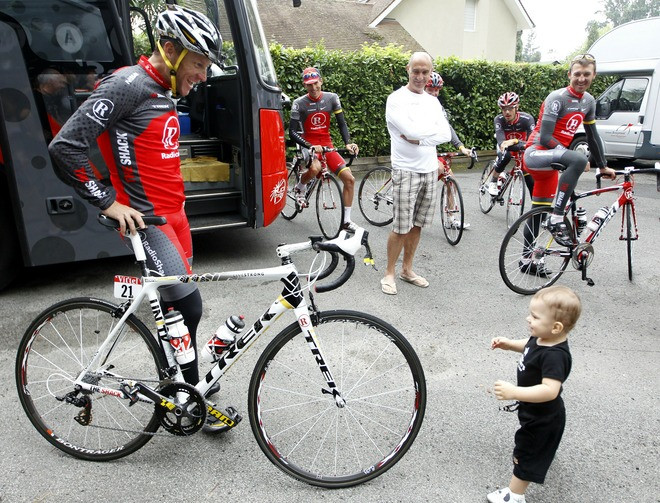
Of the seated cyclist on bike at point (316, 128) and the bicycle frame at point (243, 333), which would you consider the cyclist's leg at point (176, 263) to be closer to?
the bicycle frame at point (243, 333)

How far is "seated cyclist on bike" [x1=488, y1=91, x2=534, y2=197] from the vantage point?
755 cm

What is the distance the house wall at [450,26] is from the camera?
27.2m

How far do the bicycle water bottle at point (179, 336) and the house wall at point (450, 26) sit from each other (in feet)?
A: 88.3

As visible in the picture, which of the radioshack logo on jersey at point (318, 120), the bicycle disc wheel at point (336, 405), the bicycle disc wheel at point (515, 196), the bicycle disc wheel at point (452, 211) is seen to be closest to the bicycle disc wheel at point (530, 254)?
the bicycle disc wheel at point (452, 211)

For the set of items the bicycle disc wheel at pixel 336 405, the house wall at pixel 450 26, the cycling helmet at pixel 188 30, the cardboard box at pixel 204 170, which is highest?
the house wall at pixel 450 26

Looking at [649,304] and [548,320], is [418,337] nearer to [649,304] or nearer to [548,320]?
[548,320]

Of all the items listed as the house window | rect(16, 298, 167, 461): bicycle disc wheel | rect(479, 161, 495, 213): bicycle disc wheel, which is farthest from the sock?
the house window

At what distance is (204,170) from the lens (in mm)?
5691

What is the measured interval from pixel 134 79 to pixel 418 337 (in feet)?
9.11

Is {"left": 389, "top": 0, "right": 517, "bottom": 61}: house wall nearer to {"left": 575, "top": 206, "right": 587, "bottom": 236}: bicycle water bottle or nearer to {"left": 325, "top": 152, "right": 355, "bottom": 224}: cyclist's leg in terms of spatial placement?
{"left": 325, "top": 152, "right": 355, "bottom": 224}: cyclist's leg

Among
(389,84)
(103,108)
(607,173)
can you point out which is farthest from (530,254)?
(389,84)

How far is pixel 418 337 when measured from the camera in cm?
413

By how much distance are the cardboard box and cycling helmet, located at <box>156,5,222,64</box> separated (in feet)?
10.8

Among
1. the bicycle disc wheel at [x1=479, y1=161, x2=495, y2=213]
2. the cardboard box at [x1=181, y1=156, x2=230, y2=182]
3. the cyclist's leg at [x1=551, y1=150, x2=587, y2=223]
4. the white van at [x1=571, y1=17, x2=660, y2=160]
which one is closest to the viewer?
the cyclist's leg at [x1=551, y1=150, x2=587, y2=223]
